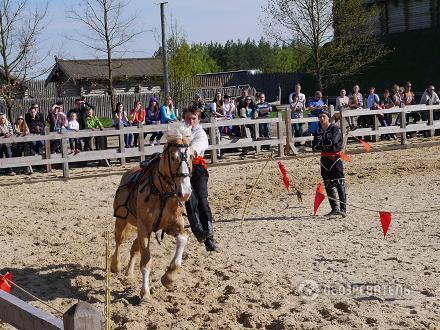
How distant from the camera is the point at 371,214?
475 inches

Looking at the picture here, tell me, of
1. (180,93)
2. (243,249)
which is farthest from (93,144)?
(180,93)

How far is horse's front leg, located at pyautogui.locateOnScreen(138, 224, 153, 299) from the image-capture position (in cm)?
785

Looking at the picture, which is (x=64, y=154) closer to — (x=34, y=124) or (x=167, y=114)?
(x=34, y=124)

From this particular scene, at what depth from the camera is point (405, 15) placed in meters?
50.9

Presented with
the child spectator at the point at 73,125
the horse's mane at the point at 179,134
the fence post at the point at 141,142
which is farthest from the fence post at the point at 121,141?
the horse's mane at the point at 179,134

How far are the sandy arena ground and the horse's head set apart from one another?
3.99 feet

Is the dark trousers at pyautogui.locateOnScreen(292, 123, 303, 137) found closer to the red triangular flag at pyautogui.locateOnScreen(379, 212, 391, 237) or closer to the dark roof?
the red triangular flag at pyautogui.locateOnScreen(379, 212, 391, 237)

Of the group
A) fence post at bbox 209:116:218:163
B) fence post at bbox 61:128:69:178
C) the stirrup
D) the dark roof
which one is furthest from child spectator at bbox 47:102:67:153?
the dark roof

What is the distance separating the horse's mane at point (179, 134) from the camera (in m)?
7.82

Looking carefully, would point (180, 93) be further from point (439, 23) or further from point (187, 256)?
point (187, 256)

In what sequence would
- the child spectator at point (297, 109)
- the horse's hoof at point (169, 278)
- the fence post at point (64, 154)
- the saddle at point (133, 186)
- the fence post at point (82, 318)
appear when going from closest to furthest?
1. the fence post at point (82, 318)
2. the horse's hoof at point (169, 278)
3. the saddle at point (133, 186)
4. the fence post at point (64, 154)
5. the child spectator at point (297, 109)

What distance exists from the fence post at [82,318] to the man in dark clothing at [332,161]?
8.78 metres

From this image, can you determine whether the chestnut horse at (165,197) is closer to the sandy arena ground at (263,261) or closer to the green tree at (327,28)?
the sandy arena ground at (263,261)

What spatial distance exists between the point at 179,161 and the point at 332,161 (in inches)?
196
